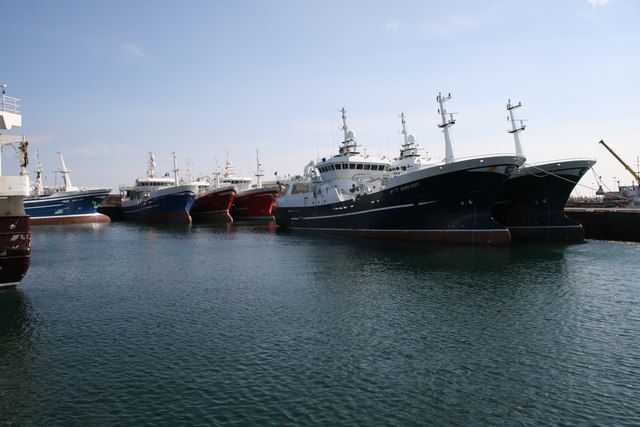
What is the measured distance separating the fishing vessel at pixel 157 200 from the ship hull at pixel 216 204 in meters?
4.08

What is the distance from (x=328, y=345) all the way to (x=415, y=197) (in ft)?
84.3

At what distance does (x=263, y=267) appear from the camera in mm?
28969

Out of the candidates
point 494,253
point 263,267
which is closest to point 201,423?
point 263,267

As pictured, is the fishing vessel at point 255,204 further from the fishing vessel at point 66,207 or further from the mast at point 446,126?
the mast at point 446,126

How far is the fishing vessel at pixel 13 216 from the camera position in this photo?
65.5 ft

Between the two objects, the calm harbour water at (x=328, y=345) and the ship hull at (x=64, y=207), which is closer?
the calm harbour water at (x=328, y=345)

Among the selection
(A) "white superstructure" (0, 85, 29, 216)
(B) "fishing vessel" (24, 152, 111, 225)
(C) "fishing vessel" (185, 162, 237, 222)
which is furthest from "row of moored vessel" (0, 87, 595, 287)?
(B) "fishing vessel" (24, 152, 111, 225)

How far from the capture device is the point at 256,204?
286 feet

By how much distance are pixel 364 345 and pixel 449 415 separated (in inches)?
180

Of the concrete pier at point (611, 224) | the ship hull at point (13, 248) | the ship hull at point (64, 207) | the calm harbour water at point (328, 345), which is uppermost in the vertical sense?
the ship hull at point (64, 207)

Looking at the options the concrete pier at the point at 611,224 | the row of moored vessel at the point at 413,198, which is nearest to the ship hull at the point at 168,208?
the row of moored vessel at the point at 413,198

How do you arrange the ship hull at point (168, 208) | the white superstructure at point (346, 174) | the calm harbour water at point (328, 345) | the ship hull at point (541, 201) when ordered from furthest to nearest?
the ship hull at point (168, 208) < the white superstructure at point (346, 174) < the ship hull at point (541, 201) < the calm harbour water at point (328, 345)

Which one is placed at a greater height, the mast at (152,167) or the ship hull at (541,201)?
the mast at (152,167)

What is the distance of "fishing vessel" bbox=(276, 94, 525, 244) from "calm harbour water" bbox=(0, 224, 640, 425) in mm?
9092
